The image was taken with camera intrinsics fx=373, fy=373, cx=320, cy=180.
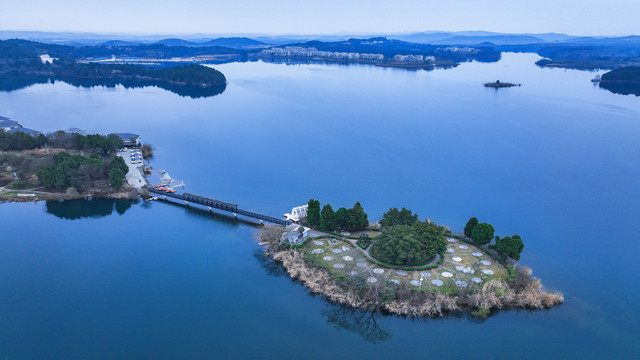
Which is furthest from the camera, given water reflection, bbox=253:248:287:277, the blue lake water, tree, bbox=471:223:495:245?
tree, bbox=471:223:495:245

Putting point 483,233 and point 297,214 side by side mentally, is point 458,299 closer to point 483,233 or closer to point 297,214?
point 483,233

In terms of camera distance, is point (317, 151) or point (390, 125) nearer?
point (317, 151)

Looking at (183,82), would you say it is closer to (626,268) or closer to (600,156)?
(600,156)

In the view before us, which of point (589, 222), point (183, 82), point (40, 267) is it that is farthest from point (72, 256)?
point (183, 82)

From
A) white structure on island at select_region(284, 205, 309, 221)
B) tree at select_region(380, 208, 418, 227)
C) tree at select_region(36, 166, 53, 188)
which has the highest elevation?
tree at select_region(36, 166, 53, 188)

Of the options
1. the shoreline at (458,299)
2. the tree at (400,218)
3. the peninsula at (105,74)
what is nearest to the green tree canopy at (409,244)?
the tree at (400,218)

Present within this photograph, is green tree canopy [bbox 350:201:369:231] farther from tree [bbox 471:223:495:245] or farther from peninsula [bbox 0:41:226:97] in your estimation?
peninsula [bbox 0:41:226:97]

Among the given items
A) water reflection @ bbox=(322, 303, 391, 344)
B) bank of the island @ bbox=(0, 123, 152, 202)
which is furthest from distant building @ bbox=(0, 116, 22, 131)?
water reflection @ bbox=(322, 303, 391, 344)

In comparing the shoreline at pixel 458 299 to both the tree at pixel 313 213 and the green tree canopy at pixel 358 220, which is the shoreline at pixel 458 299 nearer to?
the green tree canopy at pixel 358 220
